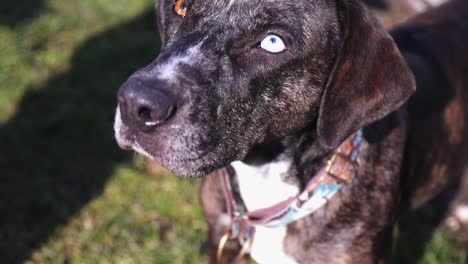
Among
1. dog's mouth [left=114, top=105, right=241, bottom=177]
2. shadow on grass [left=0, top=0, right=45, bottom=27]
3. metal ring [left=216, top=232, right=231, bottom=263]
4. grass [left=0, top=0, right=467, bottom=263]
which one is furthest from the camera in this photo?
shadow on grass [left=0, top=0, right=45, bottom=27]

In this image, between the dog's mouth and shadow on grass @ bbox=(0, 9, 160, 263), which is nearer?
the dog's mouth

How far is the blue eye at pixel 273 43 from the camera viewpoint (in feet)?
9.77

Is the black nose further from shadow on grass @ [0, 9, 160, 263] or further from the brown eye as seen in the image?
shadow on grass @ [0, 9, 160, 263]

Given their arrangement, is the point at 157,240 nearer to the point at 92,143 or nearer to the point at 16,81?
the point at 92,143

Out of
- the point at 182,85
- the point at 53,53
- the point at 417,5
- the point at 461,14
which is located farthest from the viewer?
the point at 53,53

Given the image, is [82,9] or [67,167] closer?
[67,167]

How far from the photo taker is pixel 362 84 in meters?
3.03

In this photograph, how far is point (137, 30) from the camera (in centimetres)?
722

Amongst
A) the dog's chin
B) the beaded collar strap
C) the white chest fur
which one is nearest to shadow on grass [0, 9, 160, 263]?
the white chest fur

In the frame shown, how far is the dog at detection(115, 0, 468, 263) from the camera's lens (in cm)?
285

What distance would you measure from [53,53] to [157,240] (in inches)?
108

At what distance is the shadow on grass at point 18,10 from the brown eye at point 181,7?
4.43 metres

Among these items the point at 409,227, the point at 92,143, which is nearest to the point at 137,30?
the point at 92,143

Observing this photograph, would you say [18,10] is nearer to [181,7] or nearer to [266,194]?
[181,7]
